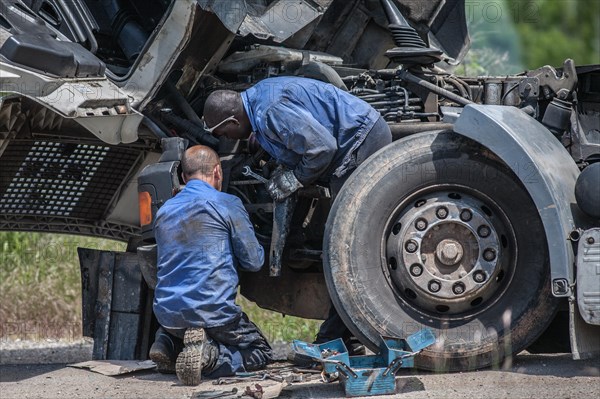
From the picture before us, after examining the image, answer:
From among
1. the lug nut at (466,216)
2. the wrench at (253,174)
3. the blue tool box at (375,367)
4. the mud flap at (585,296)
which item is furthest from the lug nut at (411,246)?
the wrench at (253,174)

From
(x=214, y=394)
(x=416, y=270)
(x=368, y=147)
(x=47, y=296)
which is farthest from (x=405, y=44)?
(x=47, y=296)

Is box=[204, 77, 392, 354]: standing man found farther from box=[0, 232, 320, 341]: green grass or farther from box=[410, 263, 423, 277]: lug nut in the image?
box=[0, 232, 320, 341]: green grass

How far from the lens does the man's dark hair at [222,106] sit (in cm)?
574

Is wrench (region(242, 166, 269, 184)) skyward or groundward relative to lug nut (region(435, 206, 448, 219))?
skyward

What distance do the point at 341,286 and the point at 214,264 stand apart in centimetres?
65

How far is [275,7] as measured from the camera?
6.27m

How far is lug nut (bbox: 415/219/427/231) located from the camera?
530 centimetres

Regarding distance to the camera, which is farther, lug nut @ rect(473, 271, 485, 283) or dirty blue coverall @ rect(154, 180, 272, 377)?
dirty blue coverall @ rect(154, 180, 272, 377)

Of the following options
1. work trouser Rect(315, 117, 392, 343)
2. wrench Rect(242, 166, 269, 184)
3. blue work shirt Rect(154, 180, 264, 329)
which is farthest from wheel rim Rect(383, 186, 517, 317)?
wrench Rect(242, 166, 269, 184)

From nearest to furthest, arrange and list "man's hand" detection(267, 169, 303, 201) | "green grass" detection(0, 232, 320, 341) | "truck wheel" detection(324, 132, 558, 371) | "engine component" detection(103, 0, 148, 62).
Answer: "truck wheel" detection(324, 132, 558, 371), "man's hand" detection(267, 169, 303, 201), "engine component" detection(103, 0, 148, 62), "green grass" detection(0, 232, 320, 341)

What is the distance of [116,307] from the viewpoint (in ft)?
20.7

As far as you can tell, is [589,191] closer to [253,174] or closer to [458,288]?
[458,288]

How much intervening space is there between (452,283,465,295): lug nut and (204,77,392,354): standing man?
84 centimetres

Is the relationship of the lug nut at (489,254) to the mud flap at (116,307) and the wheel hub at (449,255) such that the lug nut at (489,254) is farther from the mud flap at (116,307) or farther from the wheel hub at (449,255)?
the mud flap at (116,307)
